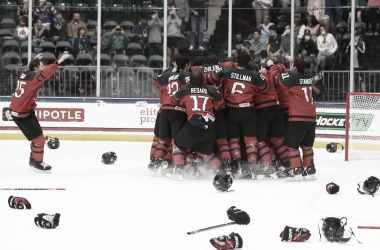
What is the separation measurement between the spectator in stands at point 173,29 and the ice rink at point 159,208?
4603mm

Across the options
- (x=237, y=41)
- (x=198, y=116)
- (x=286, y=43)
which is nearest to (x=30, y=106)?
(x=198, y=116)

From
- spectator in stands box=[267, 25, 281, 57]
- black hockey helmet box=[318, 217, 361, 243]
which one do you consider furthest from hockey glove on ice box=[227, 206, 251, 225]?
spectator in stands box=[267, 25, 281, 57]

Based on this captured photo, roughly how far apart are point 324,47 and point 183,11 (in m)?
2.93

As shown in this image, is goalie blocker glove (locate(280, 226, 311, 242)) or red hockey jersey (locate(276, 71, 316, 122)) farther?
red hockey jersey (locate(276, 71, 316, 122))

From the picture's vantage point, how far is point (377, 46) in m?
12.0

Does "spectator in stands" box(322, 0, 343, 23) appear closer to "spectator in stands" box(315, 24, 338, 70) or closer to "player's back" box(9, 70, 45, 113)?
"spectator in stands" box(315, 24, 338, 70)

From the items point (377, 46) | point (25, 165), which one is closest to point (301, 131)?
point (25, 165)

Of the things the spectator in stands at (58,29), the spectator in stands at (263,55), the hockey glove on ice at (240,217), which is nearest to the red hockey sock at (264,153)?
the hockey glove on ice at (240,217)

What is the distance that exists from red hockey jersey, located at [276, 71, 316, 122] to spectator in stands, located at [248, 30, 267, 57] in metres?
5.52

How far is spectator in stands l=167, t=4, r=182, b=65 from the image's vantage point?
12500 mm

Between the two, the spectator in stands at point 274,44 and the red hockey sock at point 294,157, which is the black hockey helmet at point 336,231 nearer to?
the red hockey sock at point 294,157

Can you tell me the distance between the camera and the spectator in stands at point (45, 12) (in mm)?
12703

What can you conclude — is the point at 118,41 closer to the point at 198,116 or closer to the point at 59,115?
the point at 59,115

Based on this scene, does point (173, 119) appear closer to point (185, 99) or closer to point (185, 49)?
point (185, 99)
